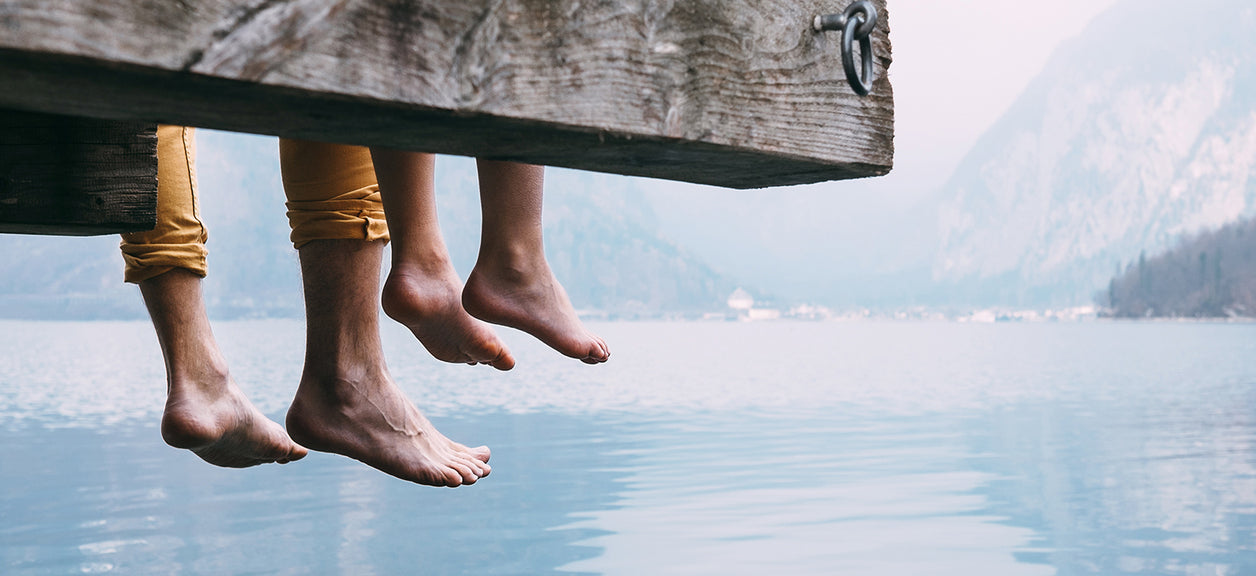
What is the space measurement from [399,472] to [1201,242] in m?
148

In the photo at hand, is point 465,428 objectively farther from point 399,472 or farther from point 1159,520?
point 399,472

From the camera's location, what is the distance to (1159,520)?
1677 cm

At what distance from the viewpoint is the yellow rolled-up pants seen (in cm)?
173

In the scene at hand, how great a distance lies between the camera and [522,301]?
203cm

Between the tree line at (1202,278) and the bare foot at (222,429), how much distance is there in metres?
137

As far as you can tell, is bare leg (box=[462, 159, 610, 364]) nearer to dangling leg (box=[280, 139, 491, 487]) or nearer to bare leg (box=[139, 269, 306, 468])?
dangling leg (box=[280, 139, 491, 487])

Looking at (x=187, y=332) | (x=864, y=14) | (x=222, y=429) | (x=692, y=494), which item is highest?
(x=864, y=14)

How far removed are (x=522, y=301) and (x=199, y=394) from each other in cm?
60

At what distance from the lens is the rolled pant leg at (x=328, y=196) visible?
5.65ft

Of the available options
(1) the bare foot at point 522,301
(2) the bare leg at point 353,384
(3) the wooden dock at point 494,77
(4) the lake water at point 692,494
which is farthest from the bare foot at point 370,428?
(4) the lake water at point 692,494

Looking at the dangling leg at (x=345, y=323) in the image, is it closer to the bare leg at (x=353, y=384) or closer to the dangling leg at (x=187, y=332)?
the bare leg at (x=353, y=384)

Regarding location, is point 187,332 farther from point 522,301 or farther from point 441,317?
point 522,301

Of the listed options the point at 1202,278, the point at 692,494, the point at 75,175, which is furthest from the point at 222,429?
the point at 1202,278

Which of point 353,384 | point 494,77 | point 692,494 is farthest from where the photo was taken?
point 692,494
